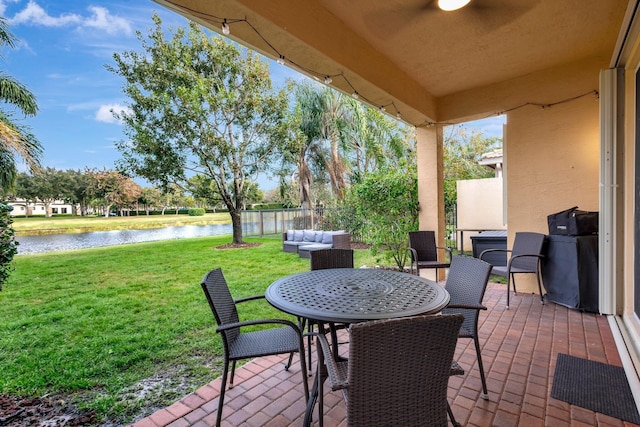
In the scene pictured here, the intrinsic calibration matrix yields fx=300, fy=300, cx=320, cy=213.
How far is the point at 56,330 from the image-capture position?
3246mm

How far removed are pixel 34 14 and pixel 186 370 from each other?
9.49 meters

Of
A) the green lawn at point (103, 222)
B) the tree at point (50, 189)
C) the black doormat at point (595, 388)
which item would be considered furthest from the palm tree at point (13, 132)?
the black doormat at point (595, 388)

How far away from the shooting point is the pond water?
1008 cm

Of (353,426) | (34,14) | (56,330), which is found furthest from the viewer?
(34,14)

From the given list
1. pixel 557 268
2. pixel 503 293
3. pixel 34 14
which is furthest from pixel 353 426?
pixel 34 14

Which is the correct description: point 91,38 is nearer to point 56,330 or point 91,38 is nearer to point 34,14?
point 34,14

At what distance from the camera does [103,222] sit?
Result: 1458cm

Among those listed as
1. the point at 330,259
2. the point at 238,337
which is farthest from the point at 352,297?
the point at 330,259

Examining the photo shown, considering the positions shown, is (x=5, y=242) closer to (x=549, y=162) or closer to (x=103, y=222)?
(x=549, y=162)

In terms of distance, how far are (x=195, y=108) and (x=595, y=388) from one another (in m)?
9.81

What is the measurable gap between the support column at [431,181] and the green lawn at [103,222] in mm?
8769

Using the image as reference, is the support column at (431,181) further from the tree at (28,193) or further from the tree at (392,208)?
the tree at (28,193)

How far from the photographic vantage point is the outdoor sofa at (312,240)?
7.75 meters

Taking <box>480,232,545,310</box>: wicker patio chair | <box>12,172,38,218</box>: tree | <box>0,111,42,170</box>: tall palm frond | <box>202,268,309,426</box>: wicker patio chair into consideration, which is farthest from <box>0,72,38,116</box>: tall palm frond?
<box>480,232,545,310</box>: wicker patio chair
